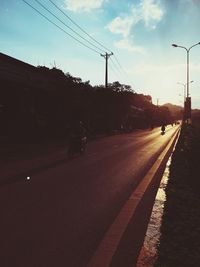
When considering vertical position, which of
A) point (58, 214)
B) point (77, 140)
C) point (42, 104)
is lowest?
point (58, 214)

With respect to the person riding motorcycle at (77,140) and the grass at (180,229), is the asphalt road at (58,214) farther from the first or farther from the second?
the person riding motorcycle at (77,140)

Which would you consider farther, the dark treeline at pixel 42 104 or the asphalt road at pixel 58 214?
the dark treeline at pixel 42 104

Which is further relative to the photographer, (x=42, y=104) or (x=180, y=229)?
(x=42, y=104)

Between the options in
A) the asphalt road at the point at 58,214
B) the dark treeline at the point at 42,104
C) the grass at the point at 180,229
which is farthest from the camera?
the dark treeline at the point at 42,104

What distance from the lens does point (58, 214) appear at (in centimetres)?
679

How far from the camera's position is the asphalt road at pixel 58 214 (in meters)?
4.77

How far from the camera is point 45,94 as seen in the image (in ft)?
107

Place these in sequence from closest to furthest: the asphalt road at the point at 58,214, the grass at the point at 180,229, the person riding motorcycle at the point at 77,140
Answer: the grass at the point at 180,229, the asphalt road at the point at 58,214, the person riding motorcycle at the point at 77,140

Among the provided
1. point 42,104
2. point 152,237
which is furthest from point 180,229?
point 42,104

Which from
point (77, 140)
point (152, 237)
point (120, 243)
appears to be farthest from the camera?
point (77, 140)

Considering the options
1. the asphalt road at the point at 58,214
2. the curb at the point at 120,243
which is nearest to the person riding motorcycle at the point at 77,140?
the asphalt road at the point at 58,214

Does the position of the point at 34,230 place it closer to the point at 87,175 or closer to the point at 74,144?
the point at 87,175

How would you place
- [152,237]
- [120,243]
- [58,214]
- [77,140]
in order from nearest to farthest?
[120,243] → [152,237] → [58,214] → [77,140]

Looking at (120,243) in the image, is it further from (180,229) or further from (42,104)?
(42,104)
